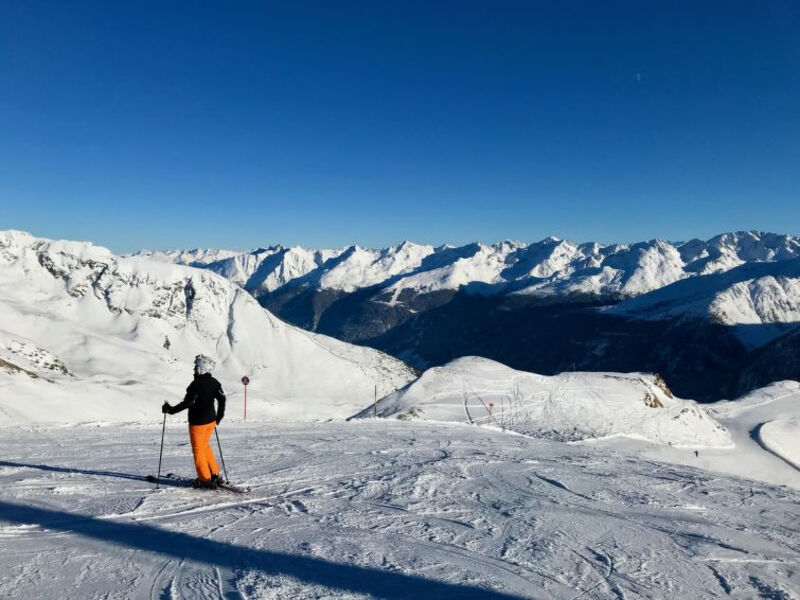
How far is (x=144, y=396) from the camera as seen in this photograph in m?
86.7

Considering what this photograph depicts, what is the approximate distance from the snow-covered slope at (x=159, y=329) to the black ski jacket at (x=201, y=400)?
103 meters

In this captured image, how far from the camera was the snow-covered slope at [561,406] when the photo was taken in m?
40.4

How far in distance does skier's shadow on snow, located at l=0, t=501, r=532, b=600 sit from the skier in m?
1.89

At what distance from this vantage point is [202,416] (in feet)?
31.7

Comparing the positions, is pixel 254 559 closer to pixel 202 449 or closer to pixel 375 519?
pixel 375 519

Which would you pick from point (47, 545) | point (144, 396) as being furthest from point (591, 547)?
point (144, 396)

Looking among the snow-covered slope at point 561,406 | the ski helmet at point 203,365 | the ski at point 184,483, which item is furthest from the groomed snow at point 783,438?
the ski helmet at point 203,365

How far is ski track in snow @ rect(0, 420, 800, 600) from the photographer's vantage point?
20.1ft

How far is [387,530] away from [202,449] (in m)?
3.84

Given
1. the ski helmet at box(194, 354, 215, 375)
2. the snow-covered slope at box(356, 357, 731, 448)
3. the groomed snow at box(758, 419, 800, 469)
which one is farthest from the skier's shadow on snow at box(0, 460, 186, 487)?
the groomed snow at box(758, 419, 800, 469)

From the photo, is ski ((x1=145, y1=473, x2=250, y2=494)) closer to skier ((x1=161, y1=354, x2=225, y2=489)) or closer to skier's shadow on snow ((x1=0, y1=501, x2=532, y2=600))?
skier ((x1=161, y1=354, x2=225, y2=489))

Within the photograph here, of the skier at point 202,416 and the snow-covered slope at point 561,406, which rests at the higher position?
the skier at point 202,416

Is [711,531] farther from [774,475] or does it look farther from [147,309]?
[147,309]

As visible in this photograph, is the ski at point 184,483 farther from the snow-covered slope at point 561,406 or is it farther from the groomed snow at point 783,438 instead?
the groomed snow at point 783,438
